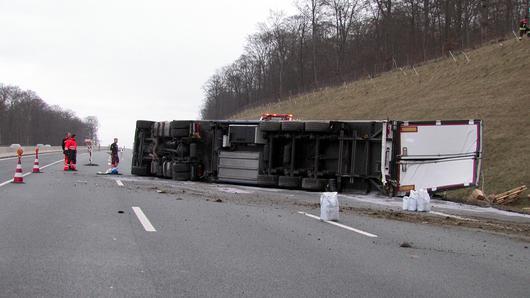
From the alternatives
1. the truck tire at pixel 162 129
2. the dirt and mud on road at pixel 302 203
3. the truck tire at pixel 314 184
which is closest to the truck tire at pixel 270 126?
the truck tire at pixel 314 184

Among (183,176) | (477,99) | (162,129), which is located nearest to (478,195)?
(183,176)

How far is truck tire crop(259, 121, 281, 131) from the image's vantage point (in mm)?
17203

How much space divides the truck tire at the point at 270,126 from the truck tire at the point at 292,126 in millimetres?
193

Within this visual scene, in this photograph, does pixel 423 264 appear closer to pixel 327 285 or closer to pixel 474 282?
pixel 474 282

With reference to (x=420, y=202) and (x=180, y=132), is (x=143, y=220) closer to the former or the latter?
(x=420, y=202)

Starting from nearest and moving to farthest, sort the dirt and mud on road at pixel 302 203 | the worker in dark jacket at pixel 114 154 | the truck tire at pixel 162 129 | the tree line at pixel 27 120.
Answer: the dirt and mud on road at pixel 302 203, the truck tire at pixel 162 129, the worker in dark jacket at pixel 114 154, the tree line at pixel 27 120

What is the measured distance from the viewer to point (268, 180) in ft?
57.7

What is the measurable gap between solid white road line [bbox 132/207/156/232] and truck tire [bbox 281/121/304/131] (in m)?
6.76

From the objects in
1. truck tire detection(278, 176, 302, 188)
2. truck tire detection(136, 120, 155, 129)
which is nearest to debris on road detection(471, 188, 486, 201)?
truck tire detection(278, 176, 302, 188)

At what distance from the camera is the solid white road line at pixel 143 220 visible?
29.2ft

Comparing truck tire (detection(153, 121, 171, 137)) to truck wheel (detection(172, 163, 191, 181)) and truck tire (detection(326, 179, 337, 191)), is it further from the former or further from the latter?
truck tire (detection(326, 179, 337, 191))

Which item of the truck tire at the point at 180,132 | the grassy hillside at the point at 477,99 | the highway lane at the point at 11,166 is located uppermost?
the grassy hillside at the point at 477,99

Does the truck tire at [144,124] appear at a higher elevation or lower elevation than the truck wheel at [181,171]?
higher

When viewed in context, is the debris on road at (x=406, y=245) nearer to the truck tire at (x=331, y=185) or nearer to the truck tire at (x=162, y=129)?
the truck tire at (x=331, y=185)
